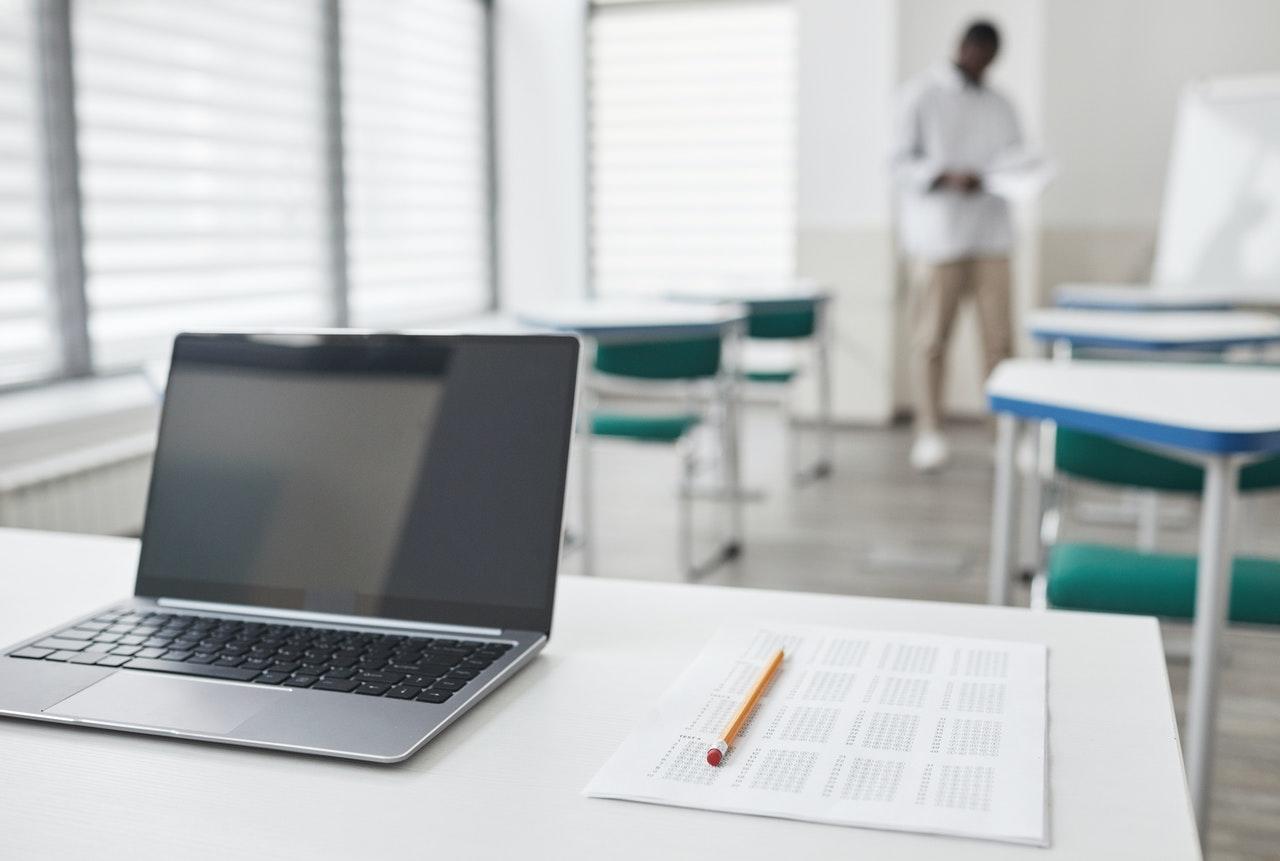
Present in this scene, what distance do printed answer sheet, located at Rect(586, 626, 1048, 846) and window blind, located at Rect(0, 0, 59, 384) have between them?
318cm

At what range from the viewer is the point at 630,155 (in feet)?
23.5

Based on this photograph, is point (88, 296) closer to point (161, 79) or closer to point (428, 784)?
point (161, 79)

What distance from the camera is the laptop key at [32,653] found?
89cm

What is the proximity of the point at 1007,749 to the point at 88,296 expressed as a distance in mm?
3633

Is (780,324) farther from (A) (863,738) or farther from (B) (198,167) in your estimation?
(A) (863,738)

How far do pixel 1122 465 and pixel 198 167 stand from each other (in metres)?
3.28

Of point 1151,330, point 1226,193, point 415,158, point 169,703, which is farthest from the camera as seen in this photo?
point 415,158

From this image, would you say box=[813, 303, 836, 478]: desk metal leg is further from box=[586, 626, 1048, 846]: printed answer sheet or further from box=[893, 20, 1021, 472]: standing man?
box=[586, 626, 1048, 846]: printed answer sheet

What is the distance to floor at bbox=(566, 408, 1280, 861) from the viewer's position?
8.02ft

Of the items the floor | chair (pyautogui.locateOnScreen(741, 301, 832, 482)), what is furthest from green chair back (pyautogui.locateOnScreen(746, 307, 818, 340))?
the floor

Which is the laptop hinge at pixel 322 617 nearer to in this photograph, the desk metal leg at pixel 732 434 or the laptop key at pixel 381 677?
the laptop key at pixel 381 677

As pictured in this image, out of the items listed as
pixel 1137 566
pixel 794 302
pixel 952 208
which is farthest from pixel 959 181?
pixel 1137 566

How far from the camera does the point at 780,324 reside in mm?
4863

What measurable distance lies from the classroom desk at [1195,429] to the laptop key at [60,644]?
1.45 metres
